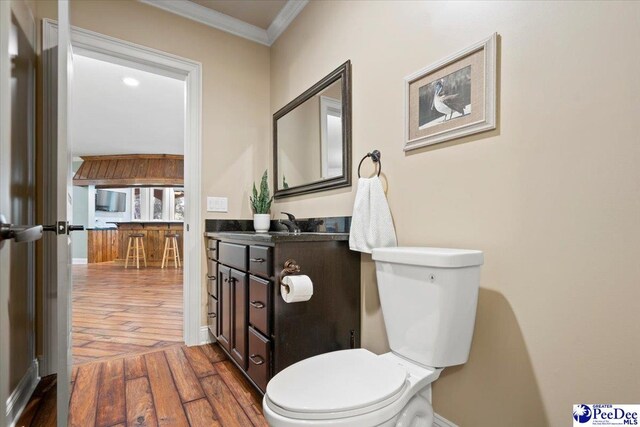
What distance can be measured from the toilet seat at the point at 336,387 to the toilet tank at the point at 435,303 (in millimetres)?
128

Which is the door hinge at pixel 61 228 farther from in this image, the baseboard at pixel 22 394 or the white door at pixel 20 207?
the baseboard at pixel 22 394

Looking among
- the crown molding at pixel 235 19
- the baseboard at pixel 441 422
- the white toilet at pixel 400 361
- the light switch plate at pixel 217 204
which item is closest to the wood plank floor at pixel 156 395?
the white toilet at pixel 400 361

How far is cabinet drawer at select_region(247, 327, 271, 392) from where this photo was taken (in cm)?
150

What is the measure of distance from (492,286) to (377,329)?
66cm

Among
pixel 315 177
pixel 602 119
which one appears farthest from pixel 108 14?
pixel 602 119

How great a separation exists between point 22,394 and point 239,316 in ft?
3.59

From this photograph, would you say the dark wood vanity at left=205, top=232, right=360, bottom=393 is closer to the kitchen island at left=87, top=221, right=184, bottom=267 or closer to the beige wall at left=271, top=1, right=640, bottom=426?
the beige wall at left=271, top=1, right=640, bottom=426

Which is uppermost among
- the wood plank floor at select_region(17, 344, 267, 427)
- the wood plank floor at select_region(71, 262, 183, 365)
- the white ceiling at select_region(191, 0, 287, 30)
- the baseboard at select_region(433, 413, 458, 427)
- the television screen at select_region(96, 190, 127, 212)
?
the white ceiling at select_region(191, 0, 287, 30)

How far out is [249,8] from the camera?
2463 millimetres

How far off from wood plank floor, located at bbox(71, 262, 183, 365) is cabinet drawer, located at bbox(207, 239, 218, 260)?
732 millimetres

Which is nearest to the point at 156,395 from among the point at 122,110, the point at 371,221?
the point at 371,221

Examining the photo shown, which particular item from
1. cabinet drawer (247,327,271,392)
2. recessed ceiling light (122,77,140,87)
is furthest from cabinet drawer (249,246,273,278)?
recessed ceiling light (122,77,140,87)

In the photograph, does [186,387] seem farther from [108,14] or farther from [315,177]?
[108,14]

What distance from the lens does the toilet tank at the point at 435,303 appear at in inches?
42.4
